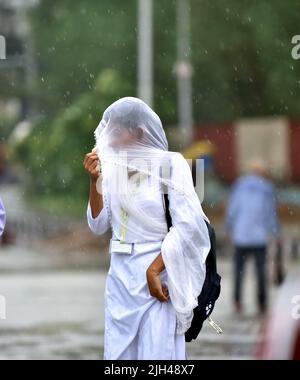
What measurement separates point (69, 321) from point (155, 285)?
8.00 m

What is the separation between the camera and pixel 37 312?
15.5m

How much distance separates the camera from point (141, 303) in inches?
266

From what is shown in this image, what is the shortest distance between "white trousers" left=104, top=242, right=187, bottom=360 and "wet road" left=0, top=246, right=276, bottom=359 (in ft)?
14.1

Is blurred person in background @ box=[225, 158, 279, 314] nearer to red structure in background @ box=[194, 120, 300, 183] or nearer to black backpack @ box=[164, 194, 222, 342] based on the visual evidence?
black backpack @ box=[164, 194, 222, 342]

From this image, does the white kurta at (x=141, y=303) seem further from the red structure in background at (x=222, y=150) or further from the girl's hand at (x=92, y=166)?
A: the red structure in background at (x=222, y=150)

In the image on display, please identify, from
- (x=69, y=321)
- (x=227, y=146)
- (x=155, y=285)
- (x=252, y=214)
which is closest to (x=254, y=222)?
(x=252, y=214)

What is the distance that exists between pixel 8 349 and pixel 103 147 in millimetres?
5285

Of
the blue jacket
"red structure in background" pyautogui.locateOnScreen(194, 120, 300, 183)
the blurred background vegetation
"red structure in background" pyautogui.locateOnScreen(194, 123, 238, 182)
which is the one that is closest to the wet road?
the blue jacket

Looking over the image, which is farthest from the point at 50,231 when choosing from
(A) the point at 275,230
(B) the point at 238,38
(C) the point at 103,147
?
(C) the point at 103,147

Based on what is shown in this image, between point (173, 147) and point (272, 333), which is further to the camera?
point (173, 147)

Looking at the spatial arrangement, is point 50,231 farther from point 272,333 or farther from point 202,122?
point 272,333

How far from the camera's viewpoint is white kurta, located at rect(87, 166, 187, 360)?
6.73 metres

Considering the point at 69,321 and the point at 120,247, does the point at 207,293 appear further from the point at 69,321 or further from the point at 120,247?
the point at 69,321

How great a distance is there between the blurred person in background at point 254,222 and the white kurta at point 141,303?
949 cm
